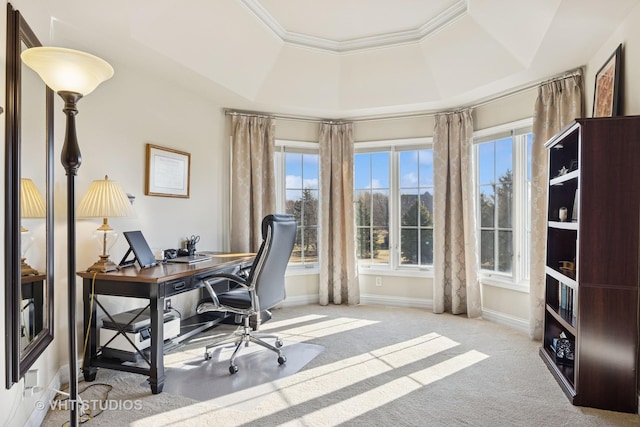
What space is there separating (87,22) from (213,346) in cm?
253

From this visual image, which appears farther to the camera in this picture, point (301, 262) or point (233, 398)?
point (301, 262)

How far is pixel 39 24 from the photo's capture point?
223 cm

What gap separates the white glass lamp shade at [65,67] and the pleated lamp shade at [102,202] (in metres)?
1.12

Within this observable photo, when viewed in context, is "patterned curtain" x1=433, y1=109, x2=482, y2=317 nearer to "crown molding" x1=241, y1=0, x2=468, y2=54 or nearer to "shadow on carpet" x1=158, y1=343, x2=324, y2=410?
"crown molding" x1=241, y1=0, x2=468, y2=54

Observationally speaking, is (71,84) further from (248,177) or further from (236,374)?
(248,177)

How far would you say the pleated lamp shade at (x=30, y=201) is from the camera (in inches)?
74.0

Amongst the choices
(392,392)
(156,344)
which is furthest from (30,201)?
(392,392)

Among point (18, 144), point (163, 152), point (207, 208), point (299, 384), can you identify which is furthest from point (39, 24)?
point (299, 384)

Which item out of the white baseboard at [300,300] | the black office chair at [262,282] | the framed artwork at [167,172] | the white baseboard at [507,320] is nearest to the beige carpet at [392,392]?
the white baseboard at [507,320]

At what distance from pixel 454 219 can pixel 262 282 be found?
2436 millimetres

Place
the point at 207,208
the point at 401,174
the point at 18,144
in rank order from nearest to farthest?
the point at 18,144
the point at 207,208
the point at 401,174

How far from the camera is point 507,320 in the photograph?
389cm

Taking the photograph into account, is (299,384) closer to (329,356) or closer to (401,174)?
(329,356)

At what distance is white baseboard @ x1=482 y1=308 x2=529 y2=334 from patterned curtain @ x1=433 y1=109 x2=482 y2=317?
8 cm
